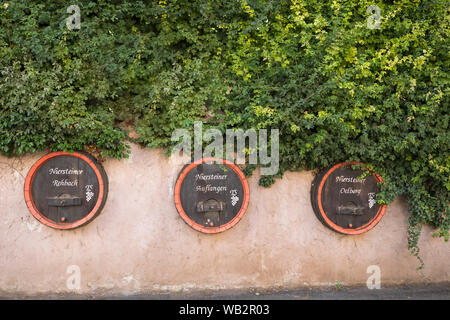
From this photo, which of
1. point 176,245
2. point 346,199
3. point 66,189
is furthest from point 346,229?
point 66,189

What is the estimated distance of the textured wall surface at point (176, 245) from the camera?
14.0 ft

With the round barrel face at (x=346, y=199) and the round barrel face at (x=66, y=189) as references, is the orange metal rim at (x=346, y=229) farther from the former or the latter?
the round barrel face at (x=66, y=189)

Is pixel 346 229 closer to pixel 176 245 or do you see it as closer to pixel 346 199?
pixel 346 199

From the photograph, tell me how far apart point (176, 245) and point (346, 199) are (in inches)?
103

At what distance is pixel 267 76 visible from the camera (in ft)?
14.6

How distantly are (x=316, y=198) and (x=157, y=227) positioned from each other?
2.38m

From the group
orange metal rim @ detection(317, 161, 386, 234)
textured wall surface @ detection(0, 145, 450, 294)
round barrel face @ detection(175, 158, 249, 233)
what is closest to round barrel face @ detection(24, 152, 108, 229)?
textured wall surface @ detection(0, 145, 450, 294)

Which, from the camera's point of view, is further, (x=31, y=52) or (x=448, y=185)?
(x=448, y=185)

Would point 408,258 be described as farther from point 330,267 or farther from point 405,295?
point 330,267

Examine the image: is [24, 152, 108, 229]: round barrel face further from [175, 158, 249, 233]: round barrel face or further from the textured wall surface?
[175, 158, 249, 233]: round barrel face

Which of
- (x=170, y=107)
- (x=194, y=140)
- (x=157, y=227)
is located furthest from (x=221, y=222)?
(x=170, y=107)

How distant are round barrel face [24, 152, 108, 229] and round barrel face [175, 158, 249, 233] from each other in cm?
114

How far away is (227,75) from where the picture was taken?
454 cm

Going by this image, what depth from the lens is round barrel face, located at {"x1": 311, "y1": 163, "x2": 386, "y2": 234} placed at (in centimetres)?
449
